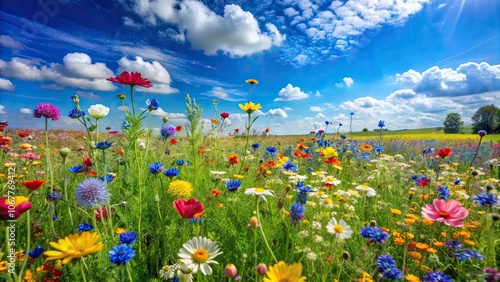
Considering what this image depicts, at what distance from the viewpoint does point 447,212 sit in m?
1.27

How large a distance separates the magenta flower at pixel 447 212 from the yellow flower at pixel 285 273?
2.62 feet

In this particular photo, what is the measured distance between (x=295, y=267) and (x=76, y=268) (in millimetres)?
1266

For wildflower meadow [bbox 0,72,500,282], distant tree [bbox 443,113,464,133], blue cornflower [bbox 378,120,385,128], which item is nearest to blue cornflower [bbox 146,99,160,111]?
wildflower meadow [bbox 0,72,500,282]

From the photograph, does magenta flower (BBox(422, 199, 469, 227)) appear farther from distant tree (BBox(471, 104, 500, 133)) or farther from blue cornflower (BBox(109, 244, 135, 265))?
distant tree (BBox(471, 104, 500, 133))

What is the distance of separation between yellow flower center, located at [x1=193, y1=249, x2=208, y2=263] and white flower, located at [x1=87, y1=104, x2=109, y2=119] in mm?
1485

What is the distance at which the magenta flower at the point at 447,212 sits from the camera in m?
1.22

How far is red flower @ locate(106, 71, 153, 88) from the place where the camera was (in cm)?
182

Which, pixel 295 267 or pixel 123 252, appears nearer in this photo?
pixel 295 267

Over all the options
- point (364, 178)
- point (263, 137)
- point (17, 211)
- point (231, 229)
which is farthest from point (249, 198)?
point (263, 137)

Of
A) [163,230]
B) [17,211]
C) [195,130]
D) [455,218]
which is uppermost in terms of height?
[195,130]

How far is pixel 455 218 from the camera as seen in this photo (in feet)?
4.00

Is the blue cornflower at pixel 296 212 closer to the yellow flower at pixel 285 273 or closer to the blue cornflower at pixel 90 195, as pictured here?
the yellow flower at pixel 285 273

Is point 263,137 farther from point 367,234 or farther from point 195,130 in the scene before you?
point 367,234

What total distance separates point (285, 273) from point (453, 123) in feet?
140
